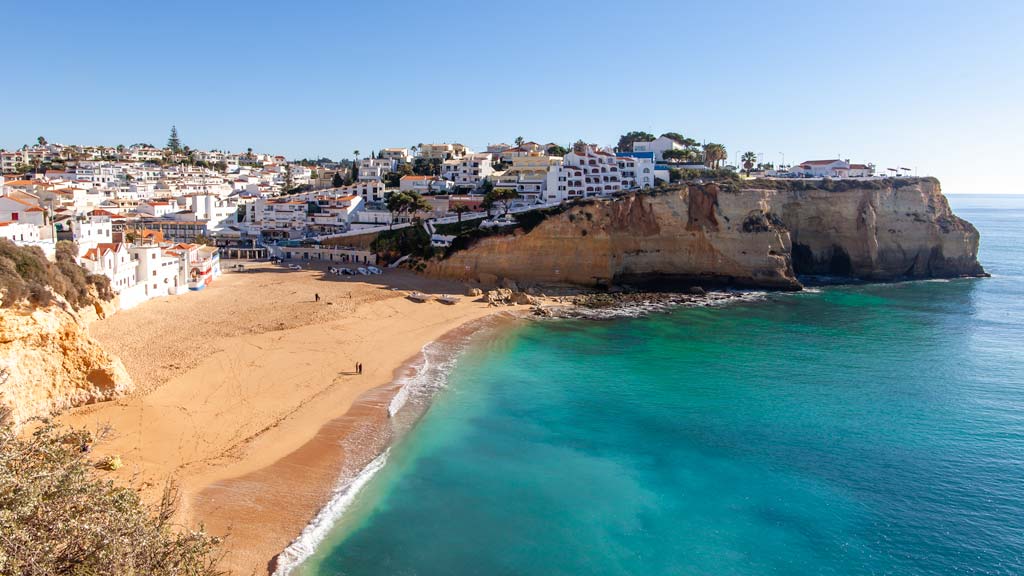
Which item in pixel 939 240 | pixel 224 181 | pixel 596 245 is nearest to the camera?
pixel 596 245

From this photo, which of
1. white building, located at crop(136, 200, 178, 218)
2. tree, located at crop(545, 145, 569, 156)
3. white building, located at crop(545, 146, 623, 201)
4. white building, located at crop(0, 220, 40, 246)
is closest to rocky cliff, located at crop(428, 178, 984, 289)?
white building, located at crop(545, 146, 623, 201)

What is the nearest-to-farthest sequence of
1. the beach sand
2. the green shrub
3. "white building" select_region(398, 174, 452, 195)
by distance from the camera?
1. the beach sand
2. the green shrub
3. "white building" select_region(398, 174, 452, 195)

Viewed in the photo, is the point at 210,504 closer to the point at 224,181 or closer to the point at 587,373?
the point at 587,373

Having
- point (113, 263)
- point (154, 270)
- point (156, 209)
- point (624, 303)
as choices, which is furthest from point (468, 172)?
point (113, 263)

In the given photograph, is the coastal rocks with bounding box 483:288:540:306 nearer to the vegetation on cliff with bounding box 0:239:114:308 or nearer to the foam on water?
the vegetation on cliff with bounding box 0:239:114:308

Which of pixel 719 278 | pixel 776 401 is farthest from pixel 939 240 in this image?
pixel 776 401

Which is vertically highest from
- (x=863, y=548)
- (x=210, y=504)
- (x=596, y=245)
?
(x=596, y=245)

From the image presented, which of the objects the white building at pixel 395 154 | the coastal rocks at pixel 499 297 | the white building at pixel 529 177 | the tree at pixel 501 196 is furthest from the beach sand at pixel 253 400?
the white building at pixel 395 154
